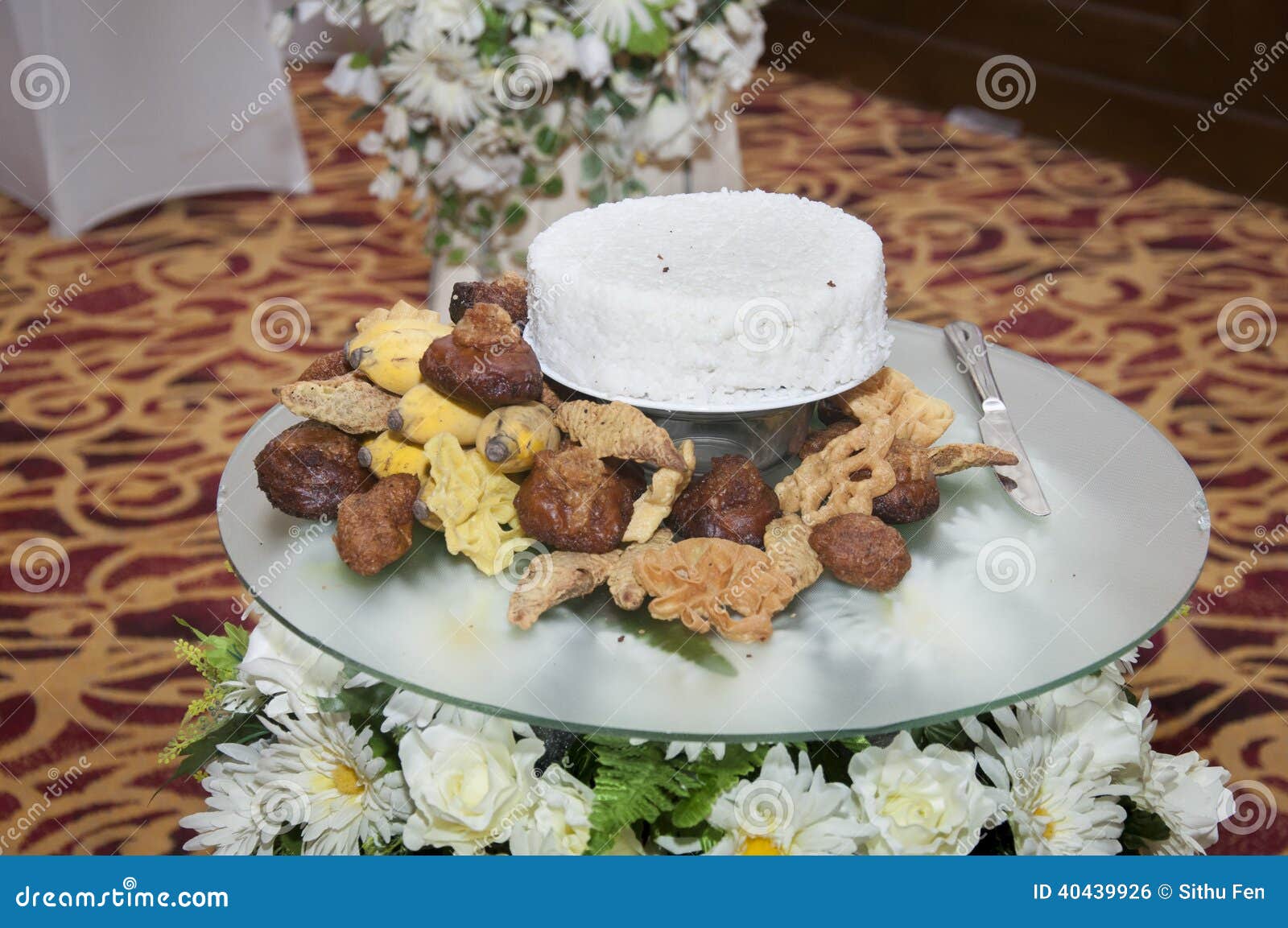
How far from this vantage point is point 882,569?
1043 mm

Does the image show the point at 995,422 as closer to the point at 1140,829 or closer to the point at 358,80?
the point at 1140,829

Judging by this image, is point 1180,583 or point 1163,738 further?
point 1163,738

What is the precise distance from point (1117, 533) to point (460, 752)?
59 cm

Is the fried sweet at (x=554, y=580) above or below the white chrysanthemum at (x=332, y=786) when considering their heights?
above

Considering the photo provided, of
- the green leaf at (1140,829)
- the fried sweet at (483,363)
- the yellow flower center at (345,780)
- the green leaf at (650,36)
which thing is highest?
the green leaf at (650,36)

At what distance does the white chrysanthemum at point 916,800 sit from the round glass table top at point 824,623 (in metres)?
0.16

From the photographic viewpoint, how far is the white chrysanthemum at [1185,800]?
4.08 feet

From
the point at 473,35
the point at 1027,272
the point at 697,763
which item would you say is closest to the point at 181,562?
the point at 473,35

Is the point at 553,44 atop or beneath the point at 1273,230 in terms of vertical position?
atop

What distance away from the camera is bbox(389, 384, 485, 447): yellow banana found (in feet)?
3.70

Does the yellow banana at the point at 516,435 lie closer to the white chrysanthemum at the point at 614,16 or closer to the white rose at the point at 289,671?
the white rose at the point at 289,671

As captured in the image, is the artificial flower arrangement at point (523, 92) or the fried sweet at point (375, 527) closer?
the fried sweet at point (375, 527)

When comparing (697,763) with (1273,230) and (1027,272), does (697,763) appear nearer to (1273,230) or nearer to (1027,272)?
(1027,272)

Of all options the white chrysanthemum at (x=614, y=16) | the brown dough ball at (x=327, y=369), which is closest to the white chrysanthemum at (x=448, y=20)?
the white chrysanthemum at (x=614, y=16)
